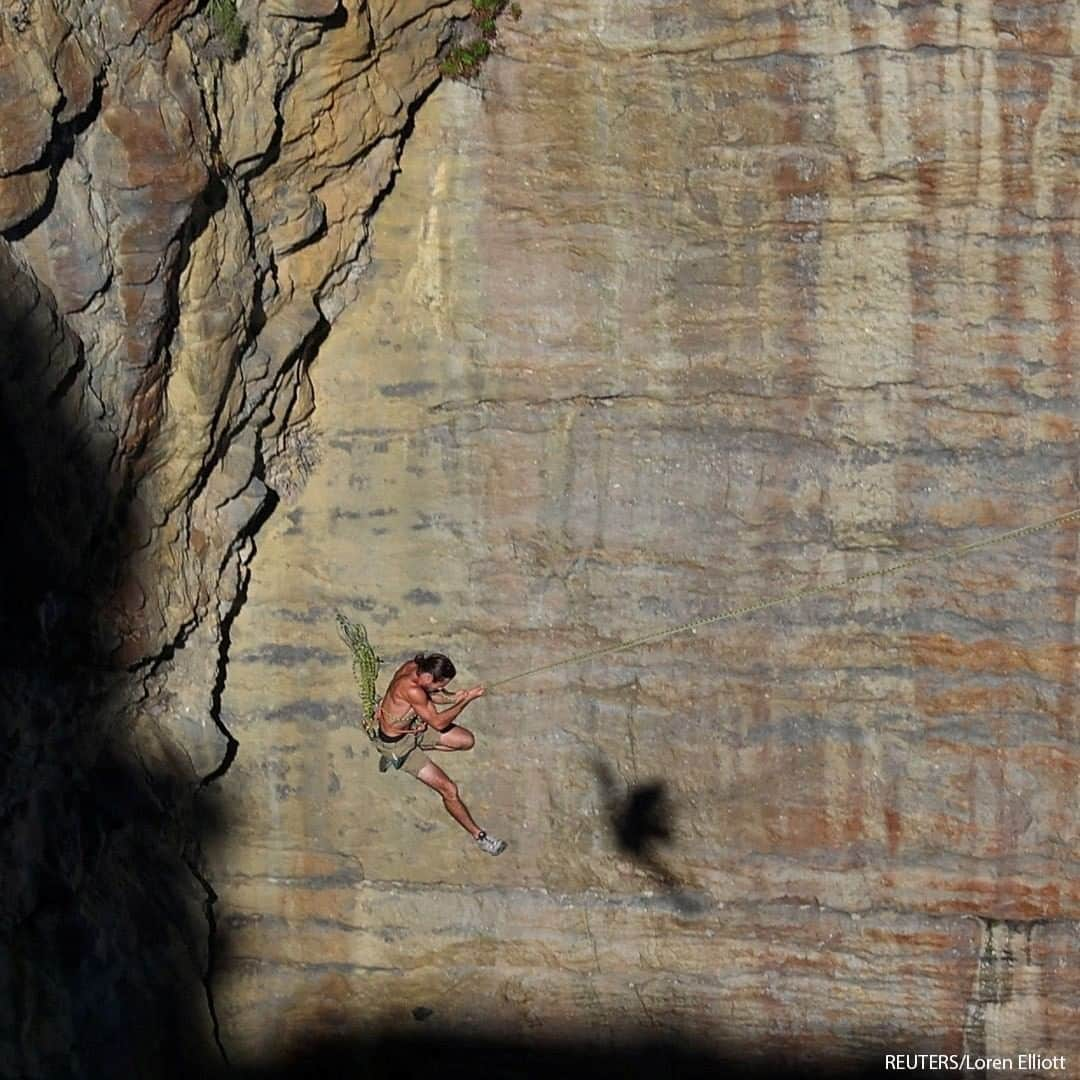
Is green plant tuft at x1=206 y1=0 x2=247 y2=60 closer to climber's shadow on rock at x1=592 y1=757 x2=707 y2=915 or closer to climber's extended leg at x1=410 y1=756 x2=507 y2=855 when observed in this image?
climber's extended leg at x1=410 y1=756 x2=507 y2=855

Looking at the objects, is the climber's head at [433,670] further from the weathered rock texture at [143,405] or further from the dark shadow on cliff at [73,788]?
the dark shadow on cliff at [73,788]

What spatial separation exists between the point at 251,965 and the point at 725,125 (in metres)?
4.93

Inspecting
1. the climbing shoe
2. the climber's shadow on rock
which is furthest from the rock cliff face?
the climbing shoe

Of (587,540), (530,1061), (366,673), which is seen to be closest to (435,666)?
(366,673)

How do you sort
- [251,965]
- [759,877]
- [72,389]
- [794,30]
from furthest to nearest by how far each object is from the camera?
[251,965] < [759,877] < [794,30] < [72,389]

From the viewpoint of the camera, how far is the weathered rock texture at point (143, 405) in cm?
568

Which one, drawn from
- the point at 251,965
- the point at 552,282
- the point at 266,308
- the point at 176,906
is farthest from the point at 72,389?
the point at 251,965

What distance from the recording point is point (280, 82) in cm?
623

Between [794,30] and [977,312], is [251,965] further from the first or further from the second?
[794,30]

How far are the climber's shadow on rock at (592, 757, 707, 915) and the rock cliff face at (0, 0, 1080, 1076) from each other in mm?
17

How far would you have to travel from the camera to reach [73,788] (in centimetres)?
665

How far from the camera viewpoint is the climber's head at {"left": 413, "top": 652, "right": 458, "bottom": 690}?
663 cm

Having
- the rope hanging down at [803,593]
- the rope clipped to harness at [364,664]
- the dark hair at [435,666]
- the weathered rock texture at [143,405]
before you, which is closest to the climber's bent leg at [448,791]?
the rope clipped to harness at [364,664]

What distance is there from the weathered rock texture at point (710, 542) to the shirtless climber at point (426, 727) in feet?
0.58
